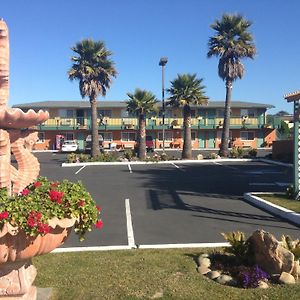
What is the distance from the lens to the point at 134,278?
693cm

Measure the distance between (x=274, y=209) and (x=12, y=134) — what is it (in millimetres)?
9331

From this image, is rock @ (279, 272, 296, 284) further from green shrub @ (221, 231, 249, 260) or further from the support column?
the support column

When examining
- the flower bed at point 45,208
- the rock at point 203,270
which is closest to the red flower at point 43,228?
the flower bed at point 45,208

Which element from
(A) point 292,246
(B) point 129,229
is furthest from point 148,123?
(A) point 292,246

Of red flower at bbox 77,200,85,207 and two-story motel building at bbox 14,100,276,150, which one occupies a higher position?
two-story motel building at bbox 14,100,276,150

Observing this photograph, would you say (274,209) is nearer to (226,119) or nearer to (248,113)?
(226,119)

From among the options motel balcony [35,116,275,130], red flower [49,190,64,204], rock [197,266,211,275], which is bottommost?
rock [197,266,211,275]

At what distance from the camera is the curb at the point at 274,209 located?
1143cm

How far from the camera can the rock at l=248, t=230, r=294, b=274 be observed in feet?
22.7

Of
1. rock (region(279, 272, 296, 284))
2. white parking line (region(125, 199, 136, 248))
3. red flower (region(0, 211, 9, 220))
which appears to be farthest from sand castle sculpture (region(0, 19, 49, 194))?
rock (region(279, 272, 296, 284))

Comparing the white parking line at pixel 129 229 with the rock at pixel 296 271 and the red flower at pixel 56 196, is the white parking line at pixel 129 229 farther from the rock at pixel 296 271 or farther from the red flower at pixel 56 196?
the red flower at pixel 56 196

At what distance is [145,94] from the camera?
36.2 metres

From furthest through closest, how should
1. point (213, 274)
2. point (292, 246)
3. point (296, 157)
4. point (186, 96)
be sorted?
point (186, 96)
point (296, 157)
point (292, 246)
point (213, 274)

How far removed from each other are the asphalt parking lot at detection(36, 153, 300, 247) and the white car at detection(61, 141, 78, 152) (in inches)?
1019
